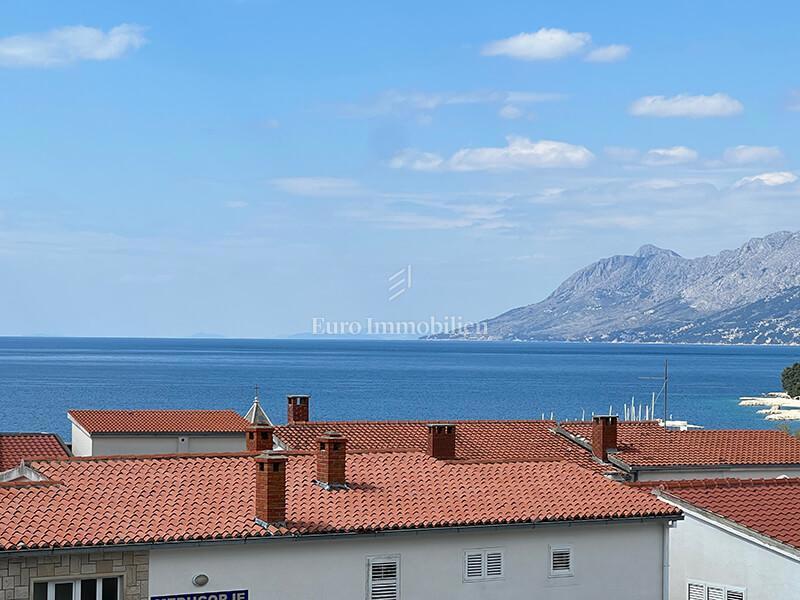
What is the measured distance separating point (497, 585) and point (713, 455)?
20.3 m

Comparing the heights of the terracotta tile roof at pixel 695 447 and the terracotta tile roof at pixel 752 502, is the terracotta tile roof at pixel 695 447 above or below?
above

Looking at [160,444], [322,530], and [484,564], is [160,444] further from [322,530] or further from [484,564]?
[322,530]

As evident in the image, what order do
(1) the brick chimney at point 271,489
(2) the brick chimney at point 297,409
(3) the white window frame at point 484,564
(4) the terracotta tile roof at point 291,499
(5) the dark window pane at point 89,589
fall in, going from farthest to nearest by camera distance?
(2) the brick chimney at point 297,409
(3) the white window frame at point 484,564
(1) the brick chimney at point 271,489
(4) the terracotta tile roof at point 291,499
(5) the dark window pane at point 89,589

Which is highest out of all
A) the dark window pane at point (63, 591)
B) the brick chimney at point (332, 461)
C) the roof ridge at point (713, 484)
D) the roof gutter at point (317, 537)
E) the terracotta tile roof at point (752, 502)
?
the brick chimney at point (332, 461)

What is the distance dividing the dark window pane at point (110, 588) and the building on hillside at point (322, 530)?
3 cm

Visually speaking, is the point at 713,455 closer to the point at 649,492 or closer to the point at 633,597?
the point at 649,492

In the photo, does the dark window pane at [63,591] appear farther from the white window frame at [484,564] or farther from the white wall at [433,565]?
the white window frame at [484,564]

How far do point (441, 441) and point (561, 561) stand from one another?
1031 cm

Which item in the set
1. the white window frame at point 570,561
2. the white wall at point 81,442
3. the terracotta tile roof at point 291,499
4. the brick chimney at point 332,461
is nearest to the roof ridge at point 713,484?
the terracotta tile roof at point 291,499

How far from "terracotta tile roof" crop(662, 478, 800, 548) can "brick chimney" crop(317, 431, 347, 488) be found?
313 inches

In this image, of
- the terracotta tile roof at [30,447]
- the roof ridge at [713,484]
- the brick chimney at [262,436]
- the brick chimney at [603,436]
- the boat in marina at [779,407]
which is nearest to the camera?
the brick chimney at [262,436]

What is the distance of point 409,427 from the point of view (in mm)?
42125

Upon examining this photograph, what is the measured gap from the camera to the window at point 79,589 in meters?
20.3

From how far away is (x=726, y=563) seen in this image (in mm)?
26172
